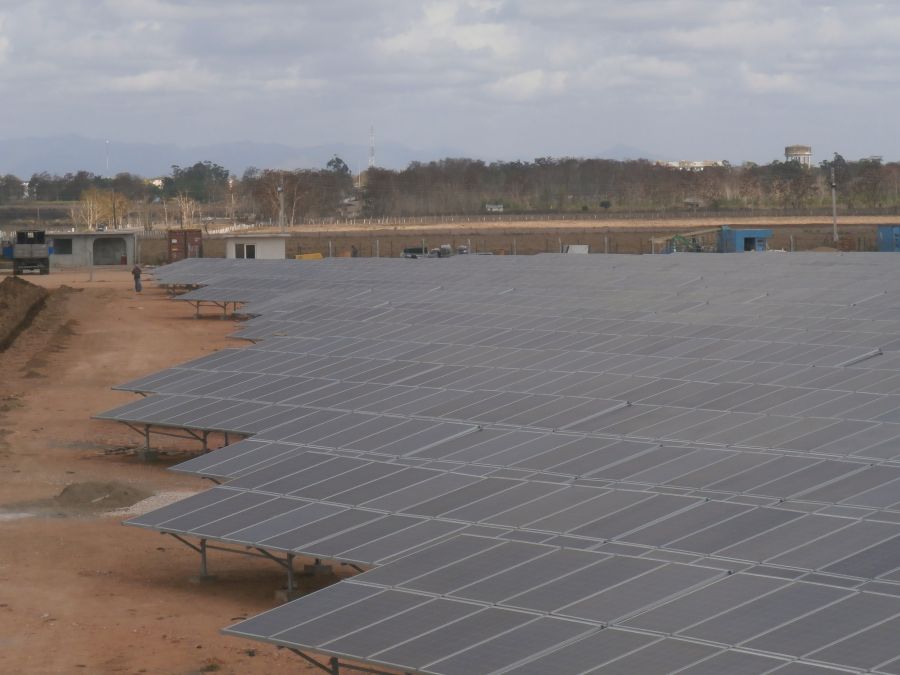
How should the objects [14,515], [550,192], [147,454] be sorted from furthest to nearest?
[550,192] → [147,454] → [14,515]

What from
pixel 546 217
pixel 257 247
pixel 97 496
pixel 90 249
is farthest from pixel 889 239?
pixel 546 217

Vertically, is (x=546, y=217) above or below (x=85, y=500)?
above

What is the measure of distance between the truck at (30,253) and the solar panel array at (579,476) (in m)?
62.4

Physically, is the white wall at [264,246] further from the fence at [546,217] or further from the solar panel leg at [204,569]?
the solar panel leg at [204,569]

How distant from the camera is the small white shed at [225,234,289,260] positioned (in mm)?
87188

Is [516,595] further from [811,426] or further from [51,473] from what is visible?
[51,473]

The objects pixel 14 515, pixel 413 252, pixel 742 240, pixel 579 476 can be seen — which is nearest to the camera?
pixel 579 476

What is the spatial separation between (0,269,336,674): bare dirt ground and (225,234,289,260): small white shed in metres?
41.6

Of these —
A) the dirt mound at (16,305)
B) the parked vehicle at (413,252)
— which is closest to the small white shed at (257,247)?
the parked vehicle at (413,252)

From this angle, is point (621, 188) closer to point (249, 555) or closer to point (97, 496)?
point (97, 496)

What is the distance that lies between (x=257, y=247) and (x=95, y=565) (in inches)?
2576

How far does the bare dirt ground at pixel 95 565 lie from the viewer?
18516 mm

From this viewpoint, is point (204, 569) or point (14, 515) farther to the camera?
point (14, 515)

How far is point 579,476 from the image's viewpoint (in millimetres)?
18953
